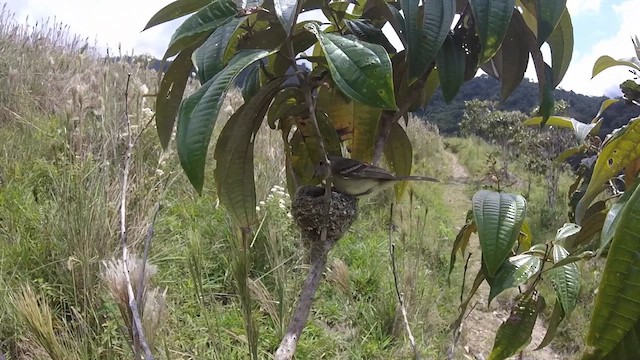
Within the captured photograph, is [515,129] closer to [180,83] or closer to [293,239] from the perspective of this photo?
[293,239]

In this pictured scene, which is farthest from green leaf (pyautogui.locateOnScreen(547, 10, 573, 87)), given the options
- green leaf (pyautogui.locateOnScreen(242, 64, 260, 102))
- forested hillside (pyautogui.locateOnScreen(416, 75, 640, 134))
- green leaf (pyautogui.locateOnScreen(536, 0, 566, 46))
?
forested hillside (pyautogui.locateOnScreen(416, 75, 640, 134))

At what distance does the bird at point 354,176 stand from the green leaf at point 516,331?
11.2 inches

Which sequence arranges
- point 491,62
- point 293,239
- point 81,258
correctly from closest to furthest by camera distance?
point 491,62 → point 81,258 → point 293,239

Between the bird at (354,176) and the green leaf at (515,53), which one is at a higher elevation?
the green leaf at (515,53)

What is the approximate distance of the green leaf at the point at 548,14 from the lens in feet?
1.49

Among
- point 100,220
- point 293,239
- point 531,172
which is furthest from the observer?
point 531,172

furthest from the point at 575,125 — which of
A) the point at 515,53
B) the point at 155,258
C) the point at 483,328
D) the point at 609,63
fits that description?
the point at 483,328

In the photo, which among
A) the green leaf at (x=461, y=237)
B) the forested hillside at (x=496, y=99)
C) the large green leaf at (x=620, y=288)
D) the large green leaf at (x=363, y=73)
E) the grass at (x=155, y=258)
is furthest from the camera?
the forested hillside at (x=496, y=99)

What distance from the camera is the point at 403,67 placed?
1.80ft

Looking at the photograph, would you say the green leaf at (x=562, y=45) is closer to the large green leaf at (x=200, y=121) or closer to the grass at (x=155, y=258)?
the large green leaf at (x=200, y=121)

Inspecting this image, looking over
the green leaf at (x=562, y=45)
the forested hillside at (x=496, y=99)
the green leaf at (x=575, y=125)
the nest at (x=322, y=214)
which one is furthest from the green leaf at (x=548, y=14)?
the forested hillside at (x=496, y=99)

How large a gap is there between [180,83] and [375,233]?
2892 mm

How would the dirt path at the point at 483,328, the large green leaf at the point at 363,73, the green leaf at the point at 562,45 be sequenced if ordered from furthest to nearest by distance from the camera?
the dirt path at the point at 483,328 → the green leaf at the point at 562,45 → the large green leaf at the point at 363,73

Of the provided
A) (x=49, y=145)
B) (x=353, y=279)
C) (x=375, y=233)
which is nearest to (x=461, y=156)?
(x=375, y=233)
